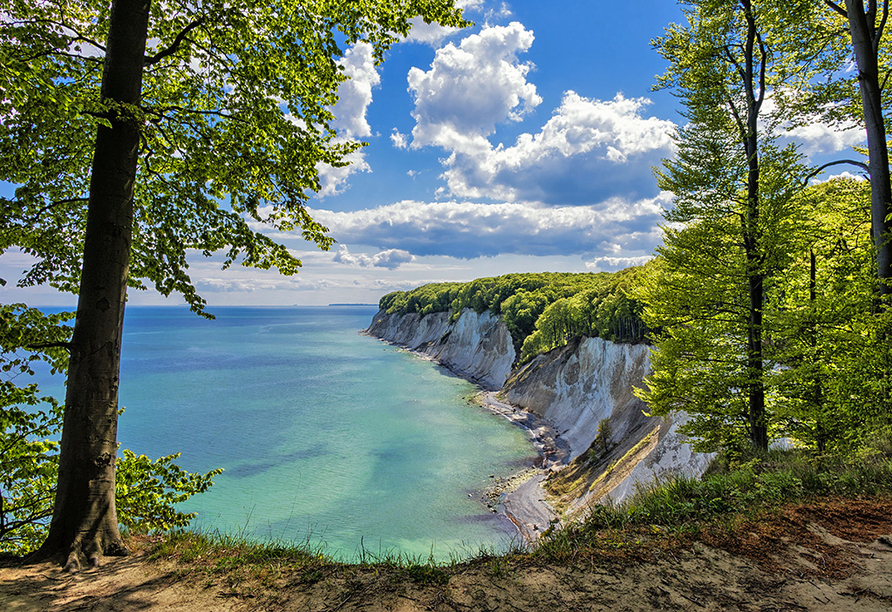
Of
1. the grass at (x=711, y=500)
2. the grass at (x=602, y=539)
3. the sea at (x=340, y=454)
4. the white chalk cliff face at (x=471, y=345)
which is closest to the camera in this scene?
the grass at (x=602, y=539)

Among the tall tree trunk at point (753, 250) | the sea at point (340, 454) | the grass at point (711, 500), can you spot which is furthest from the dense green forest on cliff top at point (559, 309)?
the sea at point (340, 454)

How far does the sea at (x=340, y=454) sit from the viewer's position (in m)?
24.6

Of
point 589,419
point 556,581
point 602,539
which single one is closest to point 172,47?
point 556,581

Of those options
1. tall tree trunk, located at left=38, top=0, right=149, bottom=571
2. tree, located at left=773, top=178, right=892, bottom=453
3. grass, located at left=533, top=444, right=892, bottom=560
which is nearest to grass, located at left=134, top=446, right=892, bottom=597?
grass, located at left=533, top=444, right=892, bottom=560

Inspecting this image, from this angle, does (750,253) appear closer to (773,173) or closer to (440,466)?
(773,173)

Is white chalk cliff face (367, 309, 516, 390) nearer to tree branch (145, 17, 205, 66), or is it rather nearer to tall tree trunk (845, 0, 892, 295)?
tall tree trunk (845, 0, 892, 295)

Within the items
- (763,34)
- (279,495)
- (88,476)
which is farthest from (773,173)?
(279,495)

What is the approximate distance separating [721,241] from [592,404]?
98.8 feet

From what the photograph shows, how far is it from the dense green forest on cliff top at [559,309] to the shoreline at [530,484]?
12.1m

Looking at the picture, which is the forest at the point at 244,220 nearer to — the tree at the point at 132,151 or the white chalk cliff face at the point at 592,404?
the tree at the point at 132,151

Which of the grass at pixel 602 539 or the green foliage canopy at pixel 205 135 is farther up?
the green foliage canopy at pixel 205 135

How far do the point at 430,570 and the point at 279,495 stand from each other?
29.8 metres

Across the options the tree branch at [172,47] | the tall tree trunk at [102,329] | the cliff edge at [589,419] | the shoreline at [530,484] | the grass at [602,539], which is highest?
the tree branch at [172,47]

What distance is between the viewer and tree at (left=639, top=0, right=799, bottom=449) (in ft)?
43.8
